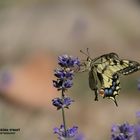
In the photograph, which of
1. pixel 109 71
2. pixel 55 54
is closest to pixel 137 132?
pixel 109 71

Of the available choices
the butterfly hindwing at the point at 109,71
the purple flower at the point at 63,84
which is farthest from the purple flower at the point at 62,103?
the butterfly hindwing at the point at 109,71

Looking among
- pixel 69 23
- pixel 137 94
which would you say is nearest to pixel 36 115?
pixel 137 94

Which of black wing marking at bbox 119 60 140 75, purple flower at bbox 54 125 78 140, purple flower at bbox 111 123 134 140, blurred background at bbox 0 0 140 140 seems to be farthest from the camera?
blurred background at bbox 0 0 140 140

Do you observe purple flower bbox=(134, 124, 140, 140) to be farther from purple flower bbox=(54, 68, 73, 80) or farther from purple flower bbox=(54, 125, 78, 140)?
purple flower bbox=(54, 68, 73, 80)

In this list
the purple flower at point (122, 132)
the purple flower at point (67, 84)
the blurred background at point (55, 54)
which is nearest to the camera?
the purple flower at point (122, 132)

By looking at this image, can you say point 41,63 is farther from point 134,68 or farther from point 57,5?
point 134,68

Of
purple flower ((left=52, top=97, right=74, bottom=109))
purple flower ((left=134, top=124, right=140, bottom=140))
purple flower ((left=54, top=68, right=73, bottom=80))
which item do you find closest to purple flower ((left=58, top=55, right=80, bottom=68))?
purple flower ((left=54, top=68, right=73, bottom=80))

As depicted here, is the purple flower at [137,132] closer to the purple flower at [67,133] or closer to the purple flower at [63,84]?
the purple flower at [67,133]
